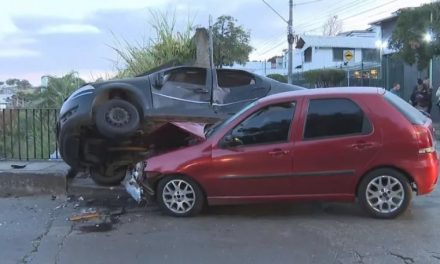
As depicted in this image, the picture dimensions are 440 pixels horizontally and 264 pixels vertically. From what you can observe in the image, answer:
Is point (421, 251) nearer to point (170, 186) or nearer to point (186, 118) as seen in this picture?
point (170, 186)

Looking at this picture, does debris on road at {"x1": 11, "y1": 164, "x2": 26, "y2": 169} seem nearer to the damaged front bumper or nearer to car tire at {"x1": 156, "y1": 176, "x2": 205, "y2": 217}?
the damaged front bumper

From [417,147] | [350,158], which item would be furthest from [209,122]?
[417,147]

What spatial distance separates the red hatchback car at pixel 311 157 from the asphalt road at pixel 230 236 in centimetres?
30

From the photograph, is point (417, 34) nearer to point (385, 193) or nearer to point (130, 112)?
point (130, 112)

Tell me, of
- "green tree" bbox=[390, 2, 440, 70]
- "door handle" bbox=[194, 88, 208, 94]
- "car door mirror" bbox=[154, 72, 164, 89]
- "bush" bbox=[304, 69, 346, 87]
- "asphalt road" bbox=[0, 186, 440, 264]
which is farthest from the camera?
"bush" bbox=[304, 69, 346, 87]

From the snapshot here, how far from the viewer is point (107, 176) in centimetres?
877

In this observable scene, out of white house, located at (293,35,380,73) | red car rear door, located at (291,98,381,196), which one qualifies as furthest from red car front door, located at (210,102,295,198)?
white house, located at (293,35,380,73)

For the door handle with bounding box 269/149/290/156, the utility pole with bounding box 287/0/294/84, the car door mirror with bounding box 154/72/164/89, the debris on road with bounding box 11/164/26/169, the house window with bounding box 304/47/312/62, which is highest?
the house window with bounding box 304/47/312/62

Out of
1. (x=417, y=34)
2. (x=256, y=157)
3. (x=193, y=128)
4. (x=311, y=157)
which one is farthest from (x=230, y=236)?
(x=417, y=34)

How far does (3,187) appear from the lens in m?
8.83

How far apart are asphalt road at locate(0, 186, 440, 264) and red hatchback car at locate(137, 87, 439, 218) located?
0.30 metres

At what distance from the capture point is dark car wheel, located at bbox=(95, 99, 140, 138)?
839 cm

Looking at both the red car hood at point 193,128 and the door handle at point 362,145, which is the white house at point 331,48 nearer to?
the red car hood at point 193,128

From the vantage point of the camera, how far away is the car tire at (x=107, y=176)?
8758mm
